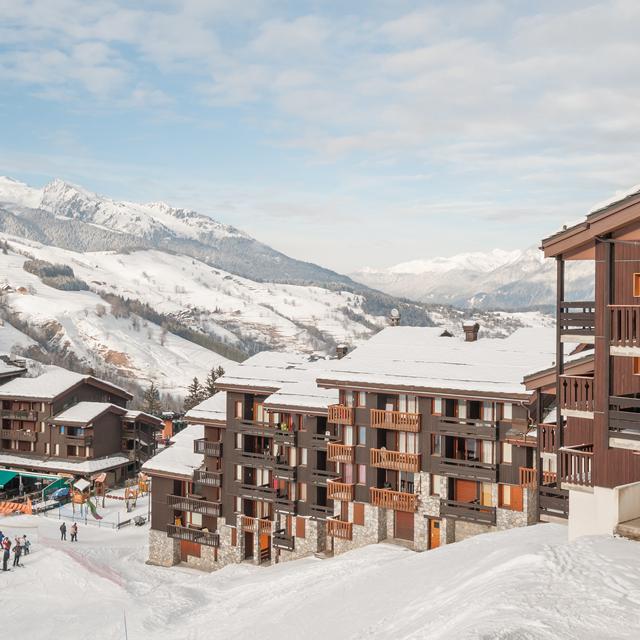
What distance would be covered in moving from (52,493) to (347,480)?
1700 inches

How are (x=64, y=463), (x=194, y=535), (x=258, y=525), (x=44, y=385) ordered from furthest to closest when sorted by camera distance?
(x=44, y=385) → (x=64, y=463) → (x=194, y=535) → (x=258, y=525)

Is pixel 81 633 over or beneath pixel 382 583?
beneath

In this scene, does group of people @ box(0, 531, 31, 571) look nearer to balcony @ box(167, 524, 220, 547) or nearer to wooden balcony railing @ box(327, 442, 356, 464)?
balcony @ box(167, 524, 220, 547)

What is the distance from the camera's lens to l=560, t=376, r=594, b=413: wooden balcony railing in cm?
2545

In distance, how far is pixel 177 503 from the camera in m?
53.8

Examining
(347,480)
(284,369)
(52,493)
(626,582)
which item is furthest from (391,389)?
(52,493)

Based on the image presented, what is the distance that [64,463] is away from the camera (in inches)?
3236

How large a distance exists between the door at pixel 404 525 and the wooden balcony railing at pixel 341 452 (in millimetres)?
3989

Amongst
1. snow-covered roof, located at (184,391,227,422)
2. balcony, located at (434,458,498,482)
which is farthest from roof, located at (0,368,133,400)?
balcony, located at (434,458,498,482)

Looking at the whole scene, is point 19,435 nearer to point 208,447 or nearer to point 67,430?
point 67,430

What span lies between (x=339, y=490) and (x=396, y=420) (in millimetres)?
5560

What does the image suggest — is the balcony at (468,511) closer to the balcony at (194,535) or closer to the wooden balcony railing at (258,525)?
the wooden balcony railing at (258,525)

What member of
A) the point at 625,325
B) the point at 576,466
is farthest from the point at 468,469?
the point at 625,325

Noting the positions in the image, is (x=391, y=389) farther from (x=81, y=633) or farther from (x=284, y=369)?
(x=81, y=633)
